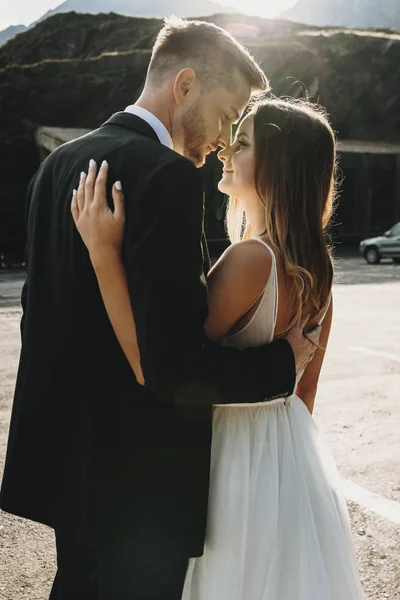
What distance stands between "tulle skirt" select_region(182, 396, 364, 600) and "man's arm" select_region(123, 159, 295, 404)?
0.30 meters

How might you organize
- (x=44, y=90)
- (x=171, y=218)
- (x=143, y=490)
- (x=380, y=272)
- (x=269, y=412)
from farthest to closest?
(x=44, y=90) → (x=380, y=272) → (x=269, y=412) → (x=143, y=490) → (x=171, y=218)

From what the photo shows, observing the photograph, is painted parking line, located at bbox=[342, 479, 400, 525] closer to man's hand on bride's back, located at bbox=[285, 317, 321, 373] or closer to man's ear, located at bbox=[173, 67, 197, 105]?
man's hand on bride's back, located at bbox=[285, 317, 321, 373]

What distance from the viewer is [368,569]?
128 inches

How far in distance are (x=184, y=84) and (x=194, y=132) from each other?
0.16 metres

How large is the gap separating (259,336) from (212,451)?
13.8 inches

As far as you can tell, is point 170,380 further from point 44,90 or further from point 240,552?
point 44,90

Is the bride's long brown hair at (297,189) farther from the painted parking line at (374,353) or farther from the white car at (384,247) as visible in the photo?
the white car at (384,247)

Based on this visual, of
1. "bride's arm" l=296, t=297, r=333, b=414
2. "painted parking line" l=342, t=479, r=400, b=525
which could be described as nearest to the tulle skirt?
"bride's arm" l=296, t=297, r=333, b=414

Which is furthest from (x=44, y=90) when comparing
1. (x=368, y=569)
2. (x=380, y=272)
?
(x=368, y=569)

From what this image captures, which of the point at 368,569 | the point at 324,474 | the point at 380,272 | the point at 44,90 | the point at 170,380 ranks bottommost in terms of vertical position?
the point at 380,272

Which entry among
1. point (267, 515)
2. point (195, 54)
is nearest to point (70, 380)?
point (267, 515)

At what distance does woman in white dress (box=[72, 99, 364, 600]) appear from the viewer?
186 cm

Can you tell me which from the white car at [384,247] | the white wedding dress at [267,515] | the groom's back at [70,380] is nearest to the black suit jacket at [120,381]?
the groom's back at [70,380]

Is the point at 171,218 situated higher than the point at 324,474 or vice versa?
the point at 171,218
